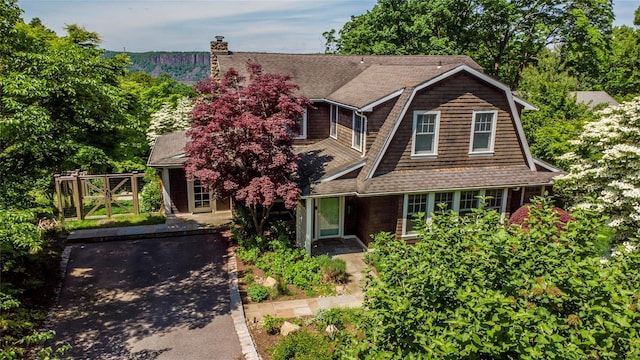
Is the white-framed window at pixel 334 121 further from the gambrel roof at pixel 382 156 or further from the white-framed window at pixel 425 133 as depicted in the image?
the white-framed window at pixel 425 133

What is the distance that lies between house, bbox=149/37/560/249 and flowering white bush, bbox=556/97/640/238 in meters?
2.26

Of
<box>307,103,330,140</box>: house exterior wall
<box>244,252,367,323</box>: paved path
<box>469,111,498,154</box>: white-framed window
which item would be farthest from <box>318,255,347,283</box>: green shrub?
<box>307,103,330,140</box>: house exterior wall

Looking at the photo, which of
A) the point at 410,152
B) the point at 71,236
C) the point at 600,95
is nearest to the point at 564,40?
the point at 600,95

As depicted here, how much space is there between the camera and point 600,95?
36938mm

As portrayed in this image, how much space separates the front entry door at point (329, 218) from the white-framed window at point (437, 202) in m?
2.76

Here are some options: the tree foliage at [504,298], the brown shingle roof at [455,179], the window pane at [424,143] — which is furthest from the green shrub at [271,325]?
the window pane at [424,143]

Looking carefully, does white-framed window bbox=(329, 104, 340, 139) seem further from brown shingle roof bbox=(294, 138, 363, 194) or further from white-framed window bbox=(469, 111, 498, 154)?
white-framed window bbox=(469, 111, 498, 154)

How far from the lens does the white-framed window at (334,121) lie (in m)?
19.7

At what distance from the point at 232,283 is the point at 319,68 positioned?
14.1 meters

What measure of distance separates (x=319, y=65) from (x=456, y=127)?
10.3m

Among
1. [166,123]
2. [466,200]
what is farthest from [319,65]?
[166,123]

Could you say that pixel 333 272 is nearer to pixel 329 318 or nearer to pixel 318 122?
pixel 329 318

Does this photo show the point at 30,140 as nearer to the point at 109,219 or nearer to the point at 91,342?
the point at 91,342

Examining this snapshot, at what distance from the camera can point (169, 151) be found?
20156 millimetres
